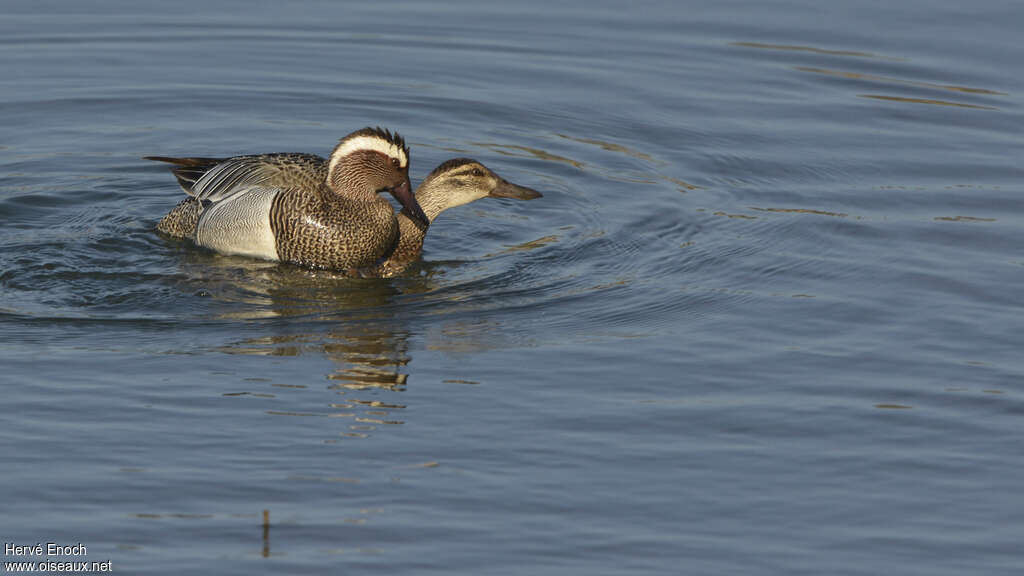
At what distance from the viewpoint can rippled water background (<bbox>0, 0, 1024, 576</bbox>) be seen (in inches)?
289

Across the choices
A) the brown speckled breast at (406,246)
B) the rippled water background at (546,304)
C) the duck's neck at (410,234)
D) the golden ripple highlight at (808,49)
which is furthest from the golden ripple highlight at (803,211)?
the golden ripple highlight at (808,49)

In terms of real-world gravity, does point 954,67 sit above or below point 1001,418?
above

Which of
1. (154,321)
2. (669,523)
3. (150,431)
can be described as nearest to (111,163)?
(154,321)

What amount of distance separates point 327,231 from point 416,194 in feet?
3.80

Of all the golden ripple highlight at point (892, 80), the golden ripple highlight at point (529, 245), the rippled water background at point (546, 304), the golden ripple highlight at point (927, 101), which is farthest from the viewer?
the golden ripple highlight at point (892, 80)

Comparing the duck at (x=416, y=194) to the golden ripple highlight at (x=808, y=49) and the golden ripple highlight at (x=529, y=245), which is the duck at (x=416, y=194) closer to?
the golden ripple highlight at (x=529, y=245)

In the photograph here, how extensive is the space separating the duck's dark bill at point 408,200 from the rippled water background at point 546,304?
42cm

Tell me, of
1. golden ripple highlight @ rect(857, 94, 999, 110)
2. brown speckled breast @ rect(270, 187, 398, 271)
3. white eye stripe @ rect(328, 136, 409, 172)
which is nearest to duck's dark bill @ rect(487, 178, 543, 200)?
white eye stripe @ rect(328, 136, 409, 172)

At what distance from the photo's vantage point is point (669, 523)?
24.0 feet

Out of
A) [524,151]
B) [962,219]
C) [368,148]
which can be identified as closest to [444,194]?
[368,148]

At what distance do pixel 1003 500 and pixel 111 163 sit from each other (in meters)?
9.28

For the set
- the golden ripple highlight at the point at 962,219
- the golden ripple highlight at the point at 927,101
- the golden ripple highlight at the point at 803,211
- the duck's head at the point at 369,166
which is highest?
the golden ripple highlight at the point at 927,101

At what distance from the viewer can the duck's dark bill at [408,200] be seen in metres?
12.0

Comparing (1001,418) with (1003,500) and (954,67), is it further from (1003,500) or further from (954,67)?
(954,67)
